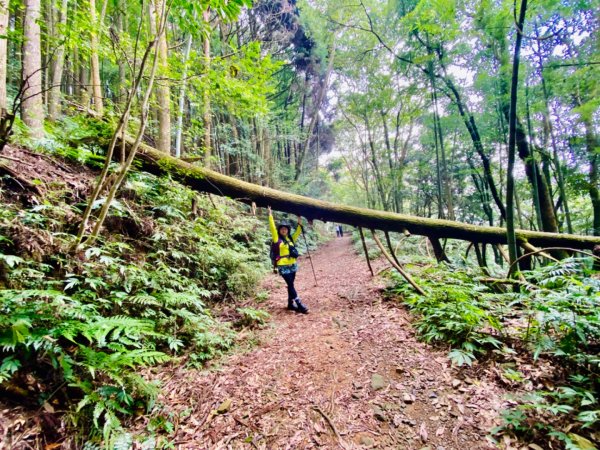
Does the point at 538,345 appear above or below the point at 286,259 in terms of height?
below

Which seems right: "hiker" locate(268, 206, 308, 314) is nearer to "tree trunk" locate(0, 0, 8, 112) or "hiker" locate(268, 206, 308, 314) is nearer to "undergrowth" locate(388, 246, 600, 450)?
"undergrowth" locate(388, 246, 600, 450)

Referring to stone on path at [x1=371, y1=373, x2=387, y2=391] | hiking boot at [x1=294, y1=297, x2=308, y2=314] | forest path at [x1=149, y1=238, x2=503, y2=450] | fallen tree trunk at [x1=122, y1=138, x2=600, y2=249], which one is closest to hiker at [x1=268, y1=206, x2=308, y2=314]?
hiking boot at [x1=294, y1=297, x2=308, y2=314]

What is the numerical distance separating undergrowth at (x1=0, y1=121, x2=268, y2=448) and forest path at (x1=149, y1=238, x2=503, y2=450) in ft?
1.60

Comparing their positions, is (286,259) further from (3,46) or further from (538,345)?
(3,46)

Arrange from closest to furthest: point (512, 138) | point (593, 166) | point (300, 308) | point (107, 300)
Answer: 1. point (107, 300)
2. point (512, 138)
3. point (300, 308)
4. point (593, 166)

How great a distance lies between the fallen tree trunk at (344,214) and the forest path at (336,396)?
2.46 meters

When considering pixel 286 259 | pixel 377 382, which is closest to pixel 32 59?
pixel 286 259

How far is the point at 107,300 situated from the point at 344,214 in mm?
4531

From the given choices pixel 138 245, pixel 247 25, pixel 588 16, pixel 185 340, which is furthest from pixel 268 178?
pixel 588 16

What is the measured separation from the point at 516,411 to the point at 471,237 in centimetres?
442

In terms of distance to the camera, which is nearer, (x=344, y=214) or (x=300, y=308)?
(x=300, y=308)

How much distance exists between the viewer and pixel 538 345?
8.59 feet

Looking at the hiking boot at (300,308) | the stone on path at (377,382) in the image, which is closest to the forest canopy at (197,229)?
the stone on path at (377,382)

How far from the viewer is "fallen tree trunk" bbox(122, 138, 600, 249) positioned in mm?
5379
